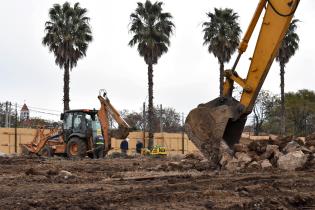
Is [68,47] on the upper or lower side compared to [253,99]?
upper

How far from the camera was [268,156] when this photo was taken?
48.5ft

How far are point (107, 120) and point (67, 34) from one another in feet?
54.8

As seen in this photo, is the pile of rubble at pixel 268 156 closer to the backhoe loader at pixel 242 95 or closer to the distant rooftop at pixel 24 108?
the backhoe loader at pixel 242 95

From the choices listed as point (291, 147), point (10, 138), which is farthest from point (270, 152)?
point (10, 138)

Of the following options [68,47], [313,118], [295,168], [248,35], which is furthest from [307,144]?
[313,118]

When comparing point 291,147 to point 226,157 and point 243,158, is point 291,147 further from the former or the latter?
point 226,157

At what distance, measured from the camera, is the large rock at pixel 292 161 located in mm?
13953

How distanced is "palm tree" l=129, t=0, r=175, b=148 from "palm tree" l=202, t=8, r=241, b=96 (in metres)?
3.43

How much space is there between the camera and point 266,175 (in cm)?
1227

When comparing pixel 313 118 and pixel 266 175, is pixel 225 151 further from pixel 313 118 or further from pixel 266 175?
pixel 313 118

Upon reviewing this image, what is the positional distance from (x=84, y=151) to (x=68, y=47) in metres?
17.2

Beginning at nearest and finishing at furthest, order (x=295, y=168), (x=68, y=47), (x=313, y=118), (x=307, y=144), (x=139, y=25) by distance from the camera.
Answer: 1. (x=295, y=168)
2. (x=307, y=144)
3. (x=68, y=47)
4. (x=139, y=25)
5. (x=313, y=118)

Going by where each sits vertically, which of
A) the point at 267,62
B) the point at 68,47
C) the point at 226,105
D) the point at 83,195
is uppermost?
the point at 68,47

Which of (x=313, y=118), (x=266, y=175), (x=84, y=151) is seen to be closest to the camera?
(x=266, y=175)
